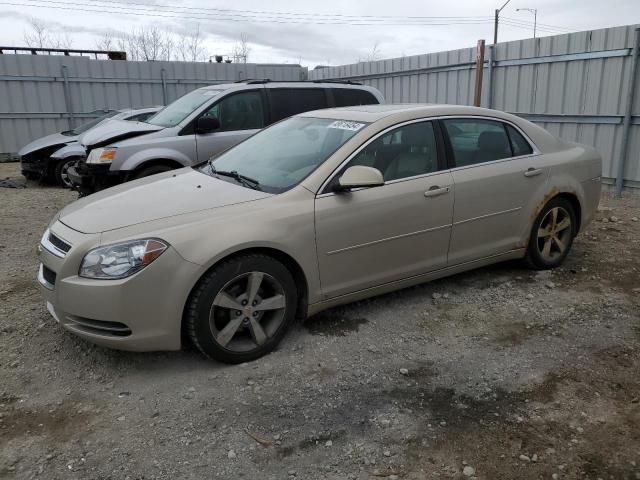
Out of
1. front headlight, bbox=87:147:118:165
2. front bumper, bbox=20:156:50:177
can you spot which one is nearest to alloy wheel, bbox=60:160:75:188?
front bumper, bbox=20:156:50:177

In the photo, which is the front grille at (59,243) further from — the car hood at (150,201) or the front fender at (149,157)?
the front fender at (149,157)

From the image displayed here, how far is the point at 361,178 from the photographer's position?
11.9 feet

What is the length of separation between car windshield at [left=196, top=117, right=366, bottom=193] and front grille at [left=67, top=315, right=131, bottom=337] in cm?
130

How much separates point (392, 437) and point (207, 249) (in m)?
1.48

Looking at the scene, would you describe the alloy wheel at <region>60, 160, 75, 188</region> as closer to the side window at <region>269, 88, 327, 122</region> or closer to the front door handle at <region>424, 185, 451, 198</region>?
the side window at <region>269, 88, 327, 122</region>

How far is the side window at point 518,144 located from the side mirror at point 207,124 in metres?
3.77

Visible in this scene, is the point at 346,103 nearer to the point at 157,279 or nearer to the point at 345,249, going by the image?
the point at 345,249

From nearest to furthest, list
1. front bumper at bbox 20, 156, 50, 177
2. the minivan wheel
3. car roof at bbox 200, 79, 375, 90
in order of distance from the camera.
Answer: the minivan wheel
car roof at bbox 200, 79, 375, 90
front bumper at bbox 20, 156, 50, 177

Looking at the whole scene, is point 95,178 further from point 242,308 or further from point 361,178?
point 361,178

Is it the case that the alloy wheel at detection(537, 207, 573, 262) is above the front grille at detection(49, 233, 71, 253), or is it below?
below

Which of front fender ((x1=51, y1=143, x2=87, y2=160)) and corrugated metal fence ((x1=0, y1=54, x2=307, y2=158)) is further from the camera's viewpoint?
corrugated metal fence ((x1=0, y1=54, x2=307, y2=158))

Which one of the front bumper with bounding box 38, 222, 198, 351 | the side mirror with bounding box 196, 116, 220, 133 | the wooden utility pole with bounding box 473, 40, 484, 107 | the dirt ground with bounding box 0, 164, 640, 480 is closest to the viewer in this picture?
the dirt ground with bounding box 0, 164, 640, 480

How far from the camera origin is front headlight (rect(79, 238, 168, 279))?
3148 millimetres

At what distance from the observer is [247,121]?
7461 millimetres
